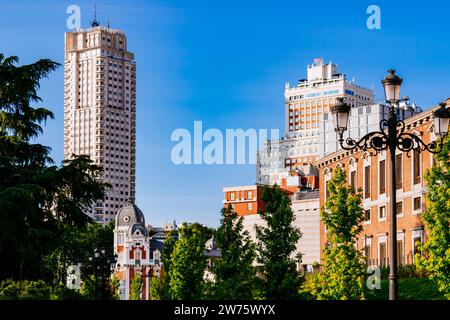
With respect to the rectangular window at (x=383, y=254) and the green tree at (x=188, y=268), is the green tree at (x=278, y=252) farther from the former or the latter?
the green tree at (x=188, y=268)

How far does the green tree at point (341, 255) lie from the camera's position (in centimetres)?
4772

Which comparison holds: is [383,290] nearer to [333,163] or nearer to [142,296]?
[333,163]

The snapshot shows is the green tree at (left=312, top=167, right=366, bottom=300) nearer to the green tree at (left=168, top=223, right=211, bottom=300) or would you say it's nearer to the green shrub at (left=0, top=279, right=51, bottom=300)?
the green shrub at (left=0, top=279, right=51, bottom=300)

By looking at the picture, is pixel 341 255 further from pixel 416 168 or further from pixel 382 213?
pixel 382 213

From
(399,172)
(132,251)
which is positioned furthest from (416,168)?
(132,251)

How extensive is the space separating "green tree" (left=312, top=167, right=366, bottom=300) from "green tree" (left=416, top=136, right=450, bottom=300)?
907 centimetres

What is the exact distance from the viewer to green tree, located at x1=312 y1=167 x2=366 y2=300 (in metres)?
47.7

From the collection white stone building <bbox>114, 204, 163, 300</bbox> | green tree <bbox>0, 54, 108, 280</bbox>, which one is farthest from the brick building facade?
white stone building <bbox>114, 204, 163, 300</bbox>

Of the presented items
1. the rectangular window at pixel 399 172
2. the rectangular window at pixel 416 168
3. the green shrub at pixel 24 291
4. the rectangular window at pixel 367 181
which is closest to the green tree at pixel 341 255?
the rectangular window at pixel 416 168

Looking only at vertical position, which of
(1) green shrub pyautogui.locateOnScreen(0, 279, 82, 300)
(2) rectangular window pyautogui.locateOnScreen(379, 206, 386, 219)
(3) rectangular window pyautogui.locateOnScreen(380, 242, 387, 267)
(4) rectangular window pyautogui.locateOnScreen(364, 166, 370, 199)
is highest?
(4) rectangular window pyautogui.locateOnScreen(364, 166, 370, 199)

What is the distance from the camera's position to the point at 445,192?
39.2m

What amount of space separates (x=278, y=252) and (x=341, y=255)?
4.81 meters
